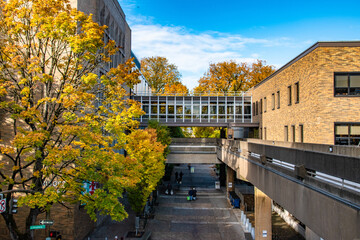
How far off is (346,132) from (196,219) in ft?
42.0

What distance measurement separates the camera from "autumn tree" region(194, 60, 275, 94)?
58.7 meters

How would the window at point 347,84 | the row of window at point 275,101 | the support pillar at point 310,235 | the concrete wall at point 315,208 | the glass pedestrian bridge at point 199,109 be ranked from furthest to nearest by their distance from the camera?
the glass pedestrian bridge at point 199,109
the row of window at point 275,101
the window at point 347,84
the support pillar at point 310,235
the concrete wall at point 315,208

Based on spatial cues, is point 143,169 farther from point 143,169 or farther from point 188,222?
point 188,222

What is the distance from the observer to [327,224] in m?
6.56

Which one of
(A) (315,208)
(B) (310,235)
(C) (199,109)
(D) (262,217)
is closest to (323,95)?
(D) (262,217)

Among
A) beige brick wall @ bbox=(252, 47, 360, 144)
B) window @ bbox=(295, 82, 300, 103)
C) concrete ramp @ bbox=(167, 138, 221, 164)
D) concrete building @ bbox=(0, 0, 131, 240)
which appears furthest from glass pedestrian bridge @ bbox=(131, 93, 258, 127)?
beige brick wall @ bbox=(252, 47, 360, 144)

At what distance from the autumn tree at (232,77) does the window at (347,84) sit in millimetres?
40637

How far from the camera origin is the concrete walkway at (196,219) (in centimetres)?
2005

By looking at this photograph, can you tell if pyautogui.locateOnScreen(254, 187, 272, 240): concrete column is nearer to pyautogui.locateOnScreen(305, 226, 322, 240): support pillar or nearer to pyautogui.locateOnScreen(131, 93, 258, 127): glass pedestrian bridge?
pyautogui.locateOnScreen(305, 226, 322, 240): support pillar

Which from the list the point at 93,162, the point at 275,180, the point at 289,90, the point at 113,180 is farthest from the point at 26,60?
the point at 289,90

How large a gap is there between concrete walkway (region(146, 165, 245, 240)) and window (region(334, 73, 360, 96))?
35.6 feet

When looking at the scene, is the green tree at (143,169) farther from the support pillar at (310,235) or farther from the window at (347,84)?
the window at (347,84)

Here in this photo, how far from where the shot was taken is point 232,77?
5984cm

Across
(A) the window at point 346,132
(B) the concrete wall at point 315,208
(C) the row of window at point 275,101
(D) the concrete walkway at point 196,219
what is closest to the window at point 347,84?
(A) the window at point 346,132
